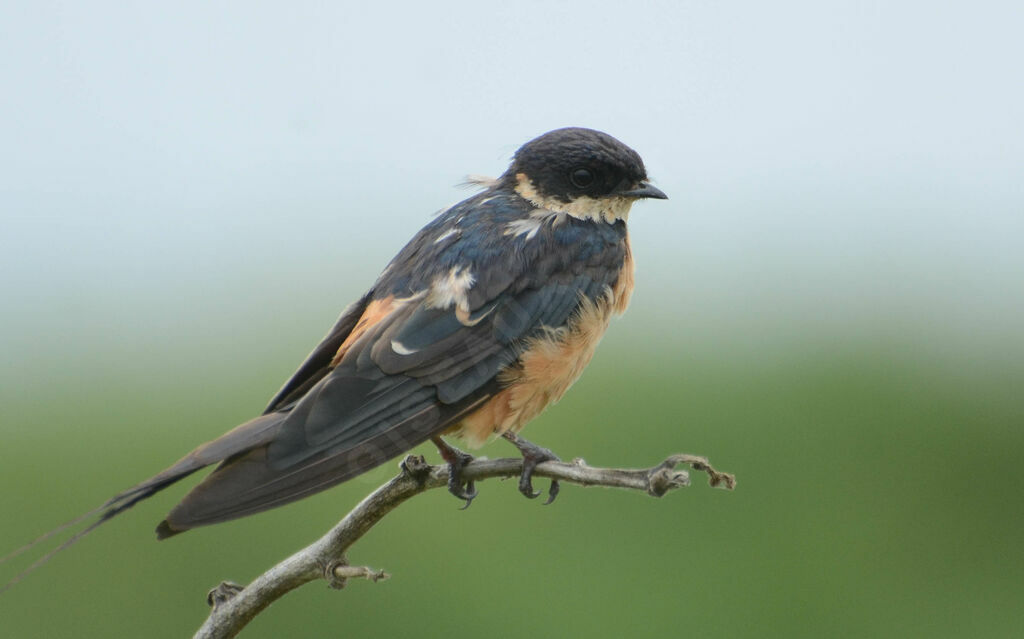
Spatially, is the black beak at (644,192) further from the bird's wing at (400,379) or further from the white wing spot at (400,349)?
the white wing spot at (400,349)

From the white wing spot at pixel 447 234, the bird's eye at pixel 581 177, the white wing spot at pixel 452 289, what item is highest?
the bird's eye at pixel 581 177

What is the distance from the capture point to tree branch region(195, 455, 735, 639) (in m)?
2.37

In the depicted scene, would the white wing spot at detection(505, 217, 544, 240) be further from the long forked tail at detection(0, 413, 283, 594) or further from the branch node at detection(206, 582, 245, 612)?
the branch node at detection(206, 582, 245, 612)

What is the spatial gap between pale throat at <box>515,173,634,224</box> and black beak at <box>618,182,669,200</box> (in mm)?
51

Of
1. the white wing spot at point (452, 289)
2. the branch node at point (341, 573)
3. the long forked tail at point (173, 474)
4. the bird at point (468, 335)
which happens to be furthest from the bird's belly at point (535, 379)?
the branch node at point (341, 573)

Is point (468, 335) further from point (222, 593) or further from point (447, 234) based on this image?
point (222, 593)

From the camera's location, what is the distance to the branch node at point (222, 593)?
2436mm

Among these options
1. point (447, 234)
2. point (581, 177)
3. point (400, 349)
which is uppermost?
point (581, 177)

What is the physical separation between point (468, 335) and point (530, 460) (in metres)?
0.59

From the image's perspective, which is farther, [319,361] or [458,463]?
[319,361]

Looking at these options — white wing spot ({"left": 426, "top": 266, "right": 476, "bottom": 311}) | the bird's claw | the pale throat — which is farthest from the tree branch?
the pale throat

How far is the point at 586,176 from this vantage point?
397cm

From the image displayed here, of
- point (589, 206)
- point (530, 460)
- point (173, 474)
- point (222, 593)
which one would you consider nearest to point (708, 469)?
point (530, 460)

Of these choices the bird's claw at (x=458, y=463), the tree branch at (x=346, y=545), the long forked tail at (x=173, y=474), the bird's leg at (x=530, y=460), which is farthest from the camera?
the bird's claw at (x=458, y=463)
